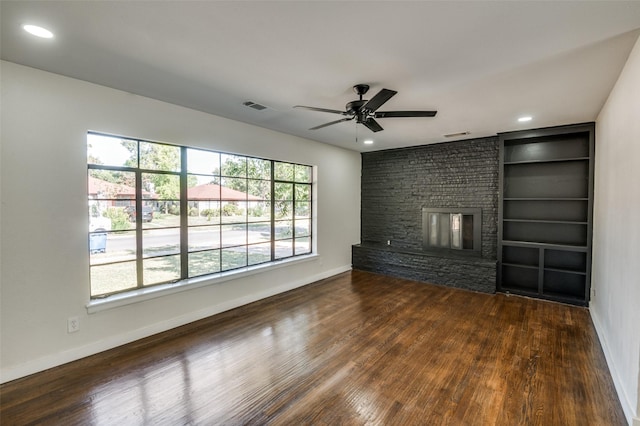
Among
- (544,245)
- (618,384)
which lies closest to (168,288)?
(618,384)

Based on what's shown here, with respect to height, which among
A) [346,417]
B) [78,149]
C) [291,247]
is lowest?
[346,417]

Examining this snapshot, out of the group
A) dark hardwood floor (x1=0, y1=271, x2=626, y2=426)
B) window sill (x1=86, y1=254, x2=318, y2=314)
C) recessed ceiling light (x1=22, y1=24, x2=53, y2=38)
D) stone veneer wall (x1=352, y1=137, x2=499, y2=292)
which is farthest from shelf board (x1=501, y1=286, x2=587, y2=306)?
recessed ceiling light (x1=22, y1=24, x2=53, y2=38)

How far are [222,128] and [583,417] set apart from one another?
4528mm

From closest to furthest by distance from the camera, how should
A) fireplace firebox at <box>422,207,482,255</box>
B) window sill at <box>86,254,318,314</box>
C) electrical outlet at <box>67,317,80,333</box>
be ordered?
electrical outlet at <box>67,317,80,333</box> < window sill at <box>86,254,318,314</box> < fireplace firebox at <box>422,207,482,255</box>

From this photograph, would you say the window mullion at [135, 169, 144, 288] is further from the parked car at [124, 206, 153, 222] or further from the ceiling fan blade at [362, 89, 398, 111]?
the ceiling fan blade at [362, 89, 398, 111]

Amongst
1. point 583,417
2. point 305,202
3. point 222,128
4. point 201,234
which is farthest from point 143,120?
point 583,417

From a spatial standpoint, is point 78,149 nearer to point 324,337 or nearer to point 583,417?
point 324,337

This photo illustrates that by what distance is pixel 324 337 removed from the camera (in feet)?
10.7

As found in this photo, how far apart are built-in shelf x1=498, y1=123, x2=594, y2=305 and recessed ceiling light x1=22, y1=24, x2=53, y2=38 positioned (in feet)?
18.5

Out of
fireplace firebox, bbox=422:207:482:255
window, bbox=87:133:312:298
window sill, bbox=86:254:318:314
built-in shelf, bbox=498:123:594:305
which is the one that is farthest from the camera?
fireplace firebox, bbox=422:207:482:255

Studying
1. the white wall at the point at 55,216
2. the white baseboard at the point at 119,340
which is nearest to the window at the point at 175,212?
the white wall at the point at 55,216

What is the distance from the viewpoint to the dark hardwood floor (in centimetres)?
206

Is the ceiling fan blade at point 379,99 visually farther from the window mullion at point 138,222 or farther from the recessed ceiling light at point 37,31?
the window mullion at point 138,222

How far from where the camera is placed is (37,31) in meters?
1.96
